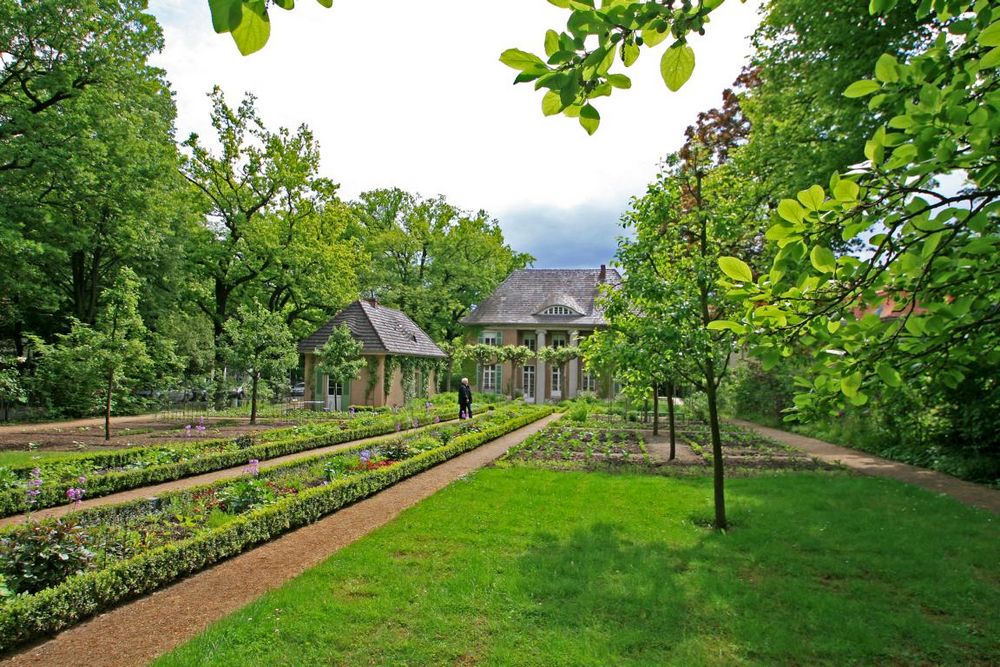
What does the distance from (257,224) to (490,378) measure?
55.9ft

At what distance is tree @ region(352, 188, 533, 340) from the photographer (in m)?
37.5

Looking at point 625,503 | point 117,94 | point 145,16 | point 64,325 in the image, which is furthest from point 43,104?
point 625,503

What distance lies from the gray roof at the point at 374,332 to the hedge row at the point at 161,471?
10809 mm

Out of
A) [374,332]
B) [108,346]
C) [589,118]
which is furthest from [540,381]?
[589,118]

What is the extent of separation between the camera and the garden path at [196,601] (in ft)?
13.1

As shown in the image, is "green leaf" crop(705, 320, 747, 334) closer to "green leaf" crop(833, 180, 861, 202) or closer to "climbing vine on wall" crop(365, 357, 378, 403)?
"green leaf" crop(833, 180, 861, 202)

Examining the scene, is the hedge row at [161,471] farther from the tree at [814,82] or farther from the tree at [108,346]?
the tree at [814,82]

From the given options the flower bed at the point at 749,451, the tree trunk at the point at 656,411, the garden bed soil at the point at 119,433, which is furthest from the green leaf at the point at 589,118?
the garden bed soil at the point at 119,433

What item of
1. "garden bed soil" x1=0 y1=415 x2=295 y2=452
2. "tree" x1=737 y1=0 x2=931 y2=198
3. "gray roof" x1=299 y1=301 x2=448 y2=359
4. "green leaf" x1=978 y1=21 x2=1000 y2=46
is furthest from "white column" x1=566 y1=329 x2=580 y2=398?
"green leaf" x1=978 y1=21 x2=1000 y2=46

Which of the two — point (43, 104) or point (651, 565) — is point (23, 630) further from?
point (43, 104)

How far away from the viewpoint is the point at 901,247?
2.38 metres

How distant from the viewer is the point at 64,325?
2452cm

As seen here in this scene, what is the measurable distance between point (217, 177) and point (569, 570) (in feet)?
89.8

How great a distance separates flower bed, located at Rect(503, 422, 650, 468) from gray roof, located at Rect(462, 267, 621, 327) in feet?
59.3
